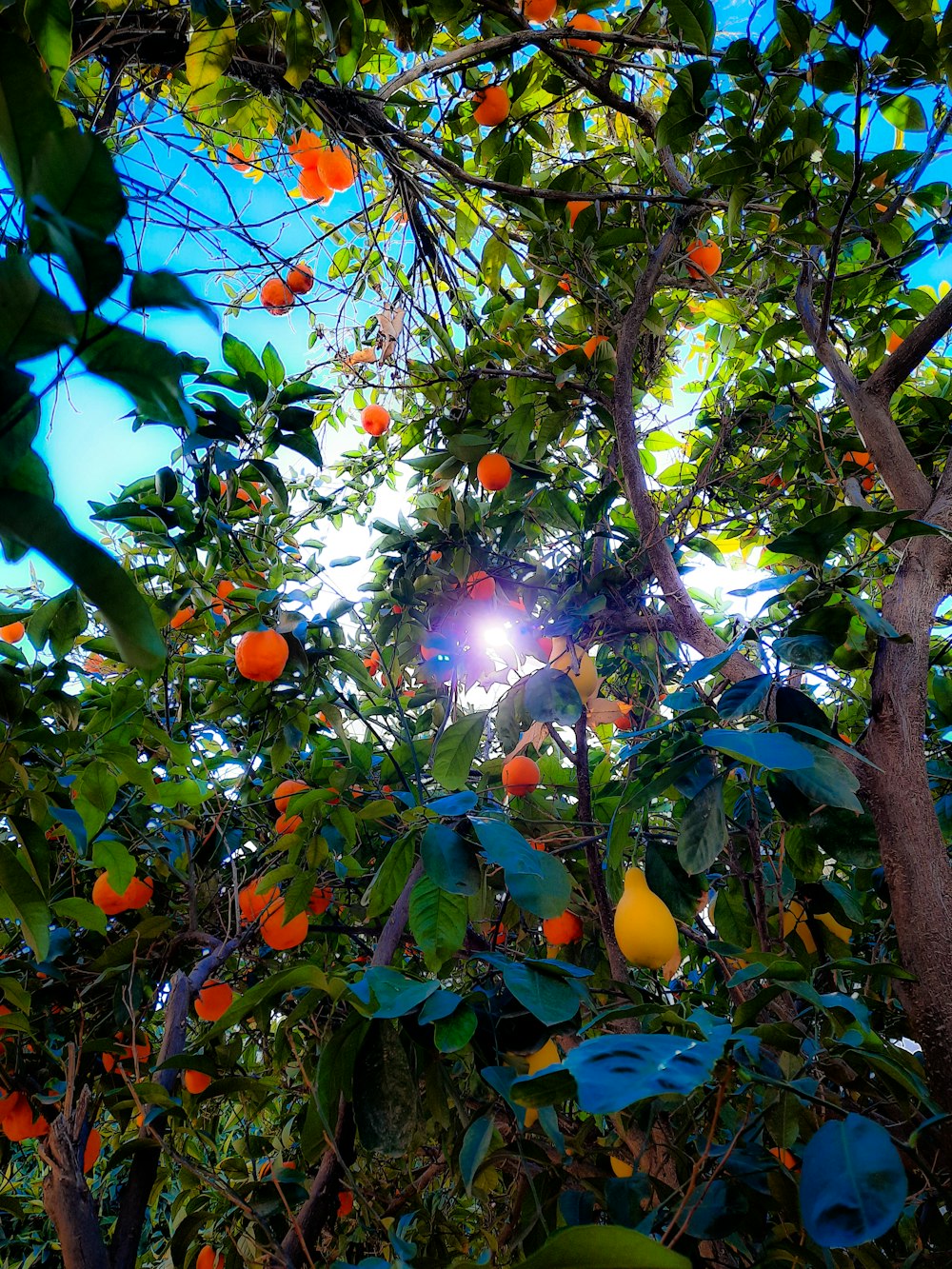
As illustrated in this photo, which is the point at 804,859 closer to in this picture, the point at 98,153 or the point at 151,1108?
the point at 151,1108

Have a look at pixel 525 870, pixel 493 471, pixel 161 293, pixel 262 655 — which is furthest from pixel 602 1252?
pixel 493 471

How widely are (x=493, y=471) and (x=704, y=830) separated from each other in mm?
918

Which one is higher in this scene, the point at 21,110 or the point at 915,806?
the point at 21,110

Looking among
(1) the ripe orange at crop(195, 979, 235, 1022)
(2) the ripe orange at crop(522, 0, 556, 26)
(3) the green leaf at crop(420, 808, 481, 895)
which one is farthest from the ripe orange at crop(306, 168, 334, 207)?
(1) the ripe orange at crop(195, 979, 235, 1022)

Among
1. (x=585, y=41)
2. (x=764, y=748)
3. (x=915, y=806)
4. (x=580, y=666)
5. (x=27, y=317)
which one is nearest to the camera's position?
(x=27, y=317)

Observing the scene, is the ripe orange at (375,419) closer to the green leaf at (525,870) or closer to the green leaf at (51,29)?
the green leaf at (51,29)

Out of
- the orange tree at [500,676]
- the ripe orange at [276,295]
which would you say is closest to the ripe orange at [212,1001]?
the orange tree at [500,676]

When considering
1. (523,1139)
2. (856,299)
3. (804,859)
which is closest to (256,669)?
(523,1139)

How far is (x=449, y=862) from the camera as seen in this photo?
30.0 inches

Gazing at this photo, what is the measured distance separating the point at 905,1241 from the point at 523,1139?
0.55 meters

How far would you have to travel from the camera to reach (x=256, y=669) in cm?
128

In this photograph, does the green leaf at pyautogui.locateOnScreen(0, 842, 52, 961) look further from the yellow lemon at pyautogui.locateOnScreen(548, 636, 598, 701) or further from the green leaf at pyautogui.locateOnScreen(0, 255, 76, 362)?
the yellow lemon at pyautogui.locateOnScreen(548, 636, 598, 701)

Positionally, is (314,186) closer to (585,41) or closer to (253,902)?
(585,41)

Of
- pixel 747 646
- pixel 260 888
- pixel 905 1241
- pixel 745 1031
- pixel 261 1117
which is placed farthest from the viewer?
pixel 261 1117
